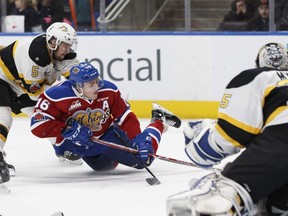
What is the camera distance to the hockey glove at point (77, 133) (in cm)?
503

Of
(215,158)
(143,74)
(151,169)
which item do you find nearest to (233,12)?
(143,74)

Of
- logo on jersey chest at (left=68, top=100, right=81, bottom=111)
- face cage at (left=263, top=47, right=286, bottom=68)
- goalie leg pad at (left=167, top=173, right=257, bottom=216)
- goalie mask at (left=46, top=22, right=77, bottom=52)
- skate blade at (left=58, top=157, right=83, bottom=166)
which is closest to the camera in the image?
goalie leg pad at (left=167, top=173, right=257, bottom=216)

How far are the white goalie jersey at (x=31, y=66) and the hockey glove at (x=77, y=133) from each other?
49cm

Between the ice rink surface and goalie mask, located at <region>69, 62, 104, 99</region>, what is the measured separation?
1.74 ft

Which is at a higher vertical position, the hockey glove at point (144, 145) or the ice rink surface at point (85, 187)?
the hockey glove at point (144, 145)

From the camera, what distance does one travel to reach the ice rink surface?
4.37m

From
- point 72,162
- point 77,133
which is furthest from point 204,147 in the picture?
point 72,162

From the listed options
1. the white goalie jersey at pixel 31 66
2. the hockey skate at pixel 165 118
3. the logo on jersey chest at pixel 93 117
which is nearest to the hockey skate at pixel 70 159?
the logo on jersey chest at pixel 93 117

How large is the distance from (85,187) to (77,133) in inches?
12.2

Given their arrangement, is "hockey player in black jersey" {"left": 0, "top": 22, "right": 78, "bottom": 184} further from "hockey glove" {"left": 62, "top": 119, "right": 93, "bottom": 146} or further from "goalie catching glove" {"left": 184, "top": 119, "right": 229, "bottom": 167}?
"goalie catching glove" {"left": 184, "top": 119, "right": 229, "bottom": 167}

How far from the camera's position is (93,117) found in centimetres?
515

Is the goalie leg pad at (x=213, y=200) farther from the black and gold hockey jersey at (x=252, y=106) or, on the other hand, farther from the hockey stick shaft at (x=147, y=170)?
the hockey stick shaft at (x=147, y=170)

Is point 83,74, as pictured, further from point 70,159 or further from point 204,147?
point 204,147

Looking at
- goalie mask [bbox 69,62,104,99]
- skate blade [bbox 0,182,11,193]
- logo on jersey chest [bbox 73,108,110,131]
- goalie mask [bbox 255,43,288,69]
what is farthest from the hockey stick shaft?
goalie mask [bbox 255,43,288,69]
